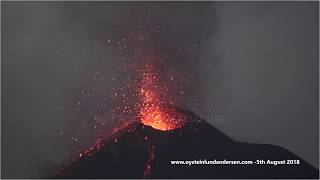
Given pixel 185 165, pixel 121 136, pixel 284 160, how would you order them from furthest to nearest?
pixel 121 136
pixel 185 165
pixel 284 160

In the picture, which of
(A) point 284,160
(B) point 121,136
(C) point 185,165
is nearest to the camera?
(A) point 284,160

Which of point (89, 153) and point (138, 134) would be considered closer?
point (89, 153)

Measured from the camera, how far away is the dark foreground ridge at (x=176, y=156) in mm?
15258

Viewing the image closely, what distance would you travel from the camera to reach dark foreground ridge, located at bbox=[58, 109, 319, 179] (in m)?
15.3

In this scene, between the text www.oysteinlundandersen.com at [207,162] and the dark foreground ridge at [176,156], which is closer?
the dark foreground ridge at [176,156]

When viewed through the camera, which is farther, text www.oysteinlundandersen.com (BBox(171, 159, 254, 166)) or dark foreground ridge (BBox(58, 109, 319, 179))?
text www.oysteinlundandersen.com (BBox(171, 159, 254, 166))

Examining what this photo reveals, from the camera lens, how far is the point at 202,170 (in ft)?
50.4

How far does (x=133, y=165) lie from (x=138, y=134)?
1.69 metres

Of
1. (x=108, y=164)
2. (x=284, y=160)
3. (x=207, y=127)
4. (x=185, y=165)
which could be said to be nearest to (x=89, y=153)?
(x=108, y=164)

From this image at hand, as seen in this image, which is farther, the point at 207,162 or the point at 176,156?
the point at 176,156

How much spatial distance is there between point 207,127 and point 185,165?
7.49ft

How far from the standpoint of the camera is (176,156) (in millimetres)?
16672

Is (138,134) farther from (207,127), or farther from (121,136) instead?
(207,127)

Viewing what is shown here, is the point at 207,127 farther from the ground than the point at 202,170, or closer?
farther from the ground
